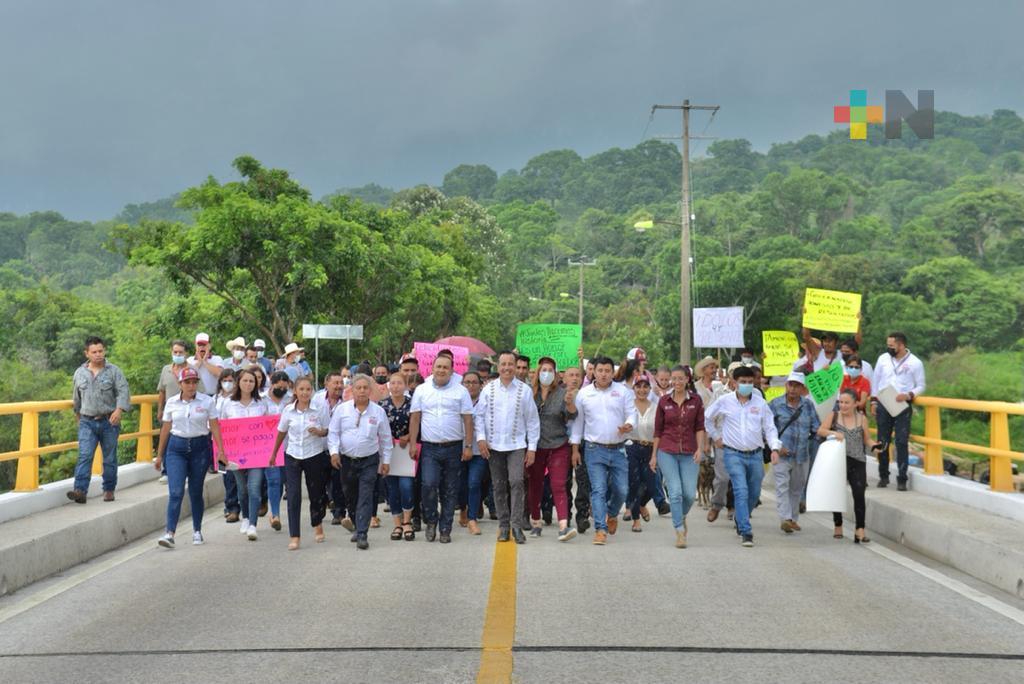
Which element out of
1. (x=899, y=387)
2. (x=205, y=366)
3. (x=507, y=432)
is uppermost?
(x=205, y=366)

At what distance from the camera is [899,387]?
15578 mm

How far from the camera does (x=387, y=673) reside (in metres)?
6.99

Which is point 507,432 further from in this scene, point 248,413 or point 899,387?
point 899,387

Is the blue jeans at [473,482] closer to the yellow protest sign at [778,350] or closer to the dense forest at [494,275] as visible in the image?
the yellow protest sign at [778,350]

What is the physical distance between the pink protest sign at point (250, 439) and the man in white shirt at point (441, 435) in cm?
146

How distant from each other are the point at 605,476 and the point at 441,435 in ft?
5.47

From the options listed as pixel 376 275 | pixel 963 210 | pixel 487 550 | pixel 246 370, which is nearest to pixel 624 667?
pixel 487 550

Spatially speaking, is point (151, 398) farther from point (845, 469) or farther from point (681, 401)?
point (845, 469)

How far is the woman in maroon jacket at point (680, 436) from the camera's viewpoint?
1298cm

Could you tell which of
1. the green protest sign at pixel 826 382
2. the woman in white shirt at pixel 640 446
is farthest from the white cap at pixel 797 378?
the woman in white shirt at pixel 640 446

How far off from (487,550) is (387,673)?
5.15 meters

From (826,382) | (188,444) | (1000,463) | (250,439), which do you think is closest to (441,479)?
(250,439)

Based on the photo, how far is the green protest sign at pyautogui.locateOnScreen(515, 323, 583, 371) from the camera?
20219 millimetres

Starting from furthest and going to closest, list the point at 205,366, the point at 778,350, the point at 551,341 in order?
the point at 778,350 < the point at 551,341 < the point at 205,366
